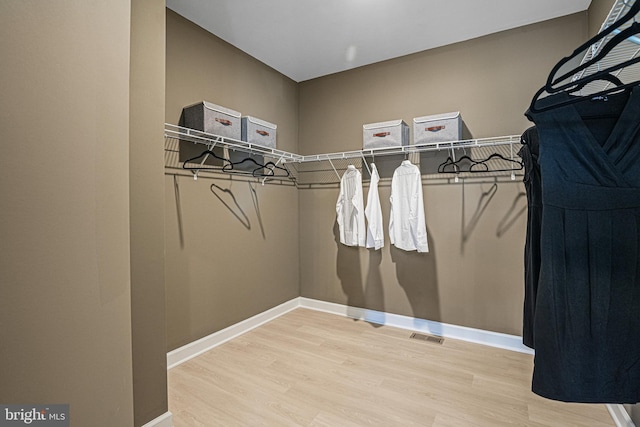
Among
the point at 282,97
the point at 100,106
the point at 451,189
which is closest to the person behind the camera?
the point at 100,106

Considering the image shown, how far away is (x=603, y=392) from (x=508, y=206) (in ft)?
6.65

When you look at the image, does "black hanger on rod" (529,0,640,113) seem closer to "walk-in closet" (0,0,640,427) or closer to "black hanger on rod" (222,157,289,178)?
"walk-in closet" (0,0,640,427)

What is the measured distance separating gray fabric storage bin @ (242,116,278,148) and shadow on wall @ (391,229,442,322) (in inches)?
67.1

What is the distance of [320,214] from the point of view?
12.0ft

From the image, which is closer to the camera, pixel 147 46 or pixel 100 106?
pixel 100 106

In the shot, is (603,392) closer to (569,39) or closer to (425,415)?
(425,415)

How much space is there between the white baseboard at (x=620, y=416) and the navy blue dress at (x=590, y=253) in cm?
111

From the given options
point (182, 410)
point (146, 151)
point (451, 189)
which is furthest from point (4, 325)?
point (451, 189)

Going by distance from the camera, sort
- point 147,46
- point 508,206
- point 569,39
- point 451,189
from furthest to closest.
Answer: point 451,189 → point 508,206 → point 569,39 → point 147,46

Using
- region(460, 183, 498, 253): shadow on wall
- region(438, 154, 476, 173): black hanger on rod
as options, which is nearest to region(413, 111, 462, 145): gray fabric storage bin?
region(438, 154, 476, 173): black hanger on rod

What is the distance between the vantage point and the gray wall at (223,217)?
243 cm

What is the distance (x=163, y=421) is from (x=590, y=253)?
2065mm

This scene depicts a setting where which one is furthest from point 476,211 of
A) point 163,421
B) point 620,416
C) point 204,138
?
point 163,421

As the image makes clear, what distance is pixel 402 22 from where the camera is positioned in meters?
2.58
